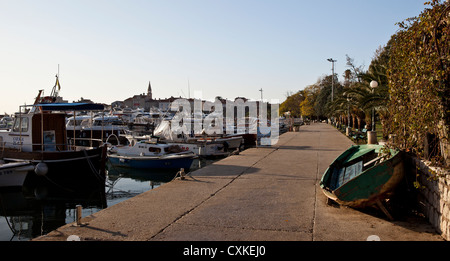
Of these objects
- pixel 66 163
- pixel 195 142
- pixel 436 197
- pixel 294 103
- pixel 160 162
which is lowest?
pixel 160 162

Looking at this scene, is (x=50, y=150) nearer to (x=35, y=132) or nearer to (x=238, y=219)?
(x=35, y=132)

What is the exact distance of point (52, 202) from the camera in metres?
14.6

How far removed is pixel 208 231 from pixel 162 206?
2.18 m

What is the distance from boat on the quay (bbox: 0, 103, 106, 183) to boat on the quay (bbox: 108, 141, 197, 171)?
3266 mm

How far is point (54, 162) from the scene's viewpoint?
55.2 ft

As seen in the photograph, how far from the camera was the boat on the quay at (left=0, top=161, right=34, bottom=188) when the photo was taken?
612 inches

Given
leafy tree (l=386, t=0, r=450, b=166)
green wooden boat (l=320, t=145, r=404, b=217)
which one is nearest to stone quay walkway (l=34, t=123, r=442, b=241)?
green wooden boat (l=320, t=145, r=404, b=217)

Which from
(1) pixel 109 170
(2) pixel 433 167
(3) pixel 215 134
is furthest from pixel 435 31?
(3) pixel 215 134

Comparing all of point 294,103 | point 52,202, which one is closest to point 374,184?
point 52,202

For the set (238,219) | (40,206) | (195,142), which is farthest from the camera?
(195,142)

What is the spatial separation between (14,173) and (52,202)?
2.71 metres

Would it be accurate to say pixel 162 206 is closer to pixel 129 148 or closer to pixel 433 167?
pixel 433 167

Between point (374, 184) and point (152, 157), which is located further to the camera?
point (152, 157)

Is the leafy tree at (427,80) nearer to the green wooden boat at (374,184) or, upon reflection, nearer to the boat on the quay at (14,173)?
the green wooden boat at (374,184)
